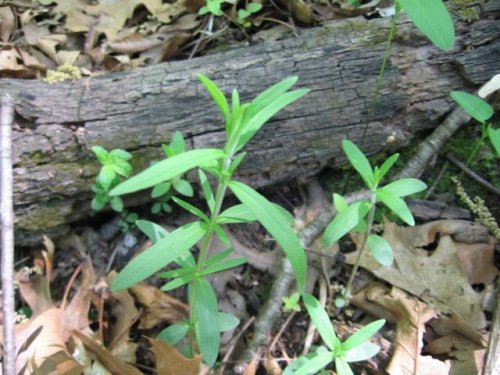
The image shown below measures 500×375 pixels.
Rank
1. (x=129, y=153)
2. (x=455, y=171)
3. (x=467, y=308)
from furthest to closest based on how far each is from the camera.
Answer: (x=455, y=171) → (x=129, y=153) → (x=467, y=308)

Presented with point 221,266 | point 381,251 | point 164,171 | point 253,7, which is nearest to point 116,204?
point 221,266

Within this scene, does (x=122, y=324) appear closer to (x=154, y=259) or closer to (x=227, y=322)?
(x=227, y=322)

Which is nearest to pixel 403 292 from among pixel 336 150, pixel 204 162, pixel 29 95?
pixel 336 150

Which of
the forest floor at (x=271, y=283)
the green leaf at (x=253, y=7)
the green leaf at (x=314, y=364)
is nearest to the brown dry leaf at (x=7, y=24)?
the forest floor at (x=271, y=283)

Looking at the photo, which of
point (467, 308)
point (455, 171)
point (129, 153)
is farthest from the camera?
point (455, 171)

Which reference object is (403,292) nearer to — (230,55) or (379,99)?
(379,99)

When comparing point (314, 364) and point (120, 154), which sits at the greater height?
point (120, 154)
